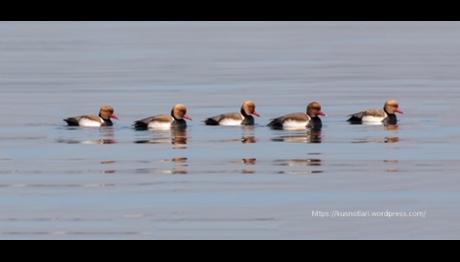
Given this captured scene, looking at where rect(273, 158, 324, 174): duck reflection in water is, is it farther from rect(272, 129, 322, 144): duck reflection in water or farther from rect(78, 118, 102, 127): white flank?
rect(78, 118, 102, 127): white flank

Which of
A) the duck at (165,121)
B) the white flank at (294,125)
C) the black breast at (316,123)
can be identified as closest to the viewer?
the duck at (165,121)

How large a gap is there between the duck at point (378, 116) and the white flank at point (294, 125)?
1178 millimetres

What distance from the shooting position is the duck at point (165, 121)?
96.3ft

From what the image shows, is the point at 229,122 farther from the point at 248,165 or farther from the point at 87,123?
the point at 248,165

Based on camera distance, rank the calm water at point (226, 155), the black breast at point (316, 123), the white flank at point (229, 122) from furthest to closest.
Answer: the white flank at point (229, 122)
the black breast at point (316, 123)
the calm water at point (226, 155)

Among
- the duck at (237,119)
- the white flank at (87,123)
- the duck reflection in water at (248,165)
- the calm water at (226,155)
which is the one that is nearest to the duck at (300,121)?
the calm water at (226,155)

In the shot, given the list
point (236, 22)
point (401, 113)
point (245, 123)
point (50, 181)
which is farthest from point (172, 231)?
point (236, 22)

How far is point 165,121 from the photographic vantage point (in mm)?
29516

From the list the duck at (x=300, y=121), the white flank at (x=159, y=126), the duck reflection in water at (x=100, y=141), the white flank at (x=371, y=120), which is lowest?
the duck reflection in water at (x=100, y=141)

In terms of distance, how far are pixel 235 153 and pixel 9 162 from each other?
3350 millimetres

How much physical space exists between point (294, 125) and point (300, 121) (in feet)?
0.40

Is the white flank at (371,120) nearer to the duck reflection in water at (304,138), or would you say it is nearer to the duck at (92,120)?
the duck reflection in water at (304,138)

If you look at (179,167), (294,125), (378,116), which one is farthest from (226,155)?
(378,116)

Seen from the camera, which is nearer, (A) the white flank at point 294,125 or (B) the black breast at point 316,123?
(A) the white flank at point 294,125
